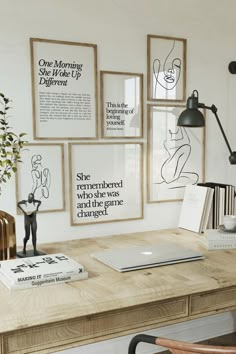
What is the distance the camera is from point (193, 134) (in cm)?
227

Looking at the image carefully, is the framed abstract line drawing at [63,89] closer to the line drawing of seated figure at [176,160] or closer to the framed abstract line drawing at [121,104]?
the framed abstract line drawing at [121,104]

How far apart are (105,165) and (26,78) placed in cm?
57

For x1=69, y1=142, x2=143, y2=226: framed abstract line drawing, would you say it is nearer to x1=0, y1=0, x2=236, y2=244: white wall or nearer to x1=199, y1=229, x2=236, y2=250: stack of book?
x1=0, y1=0, x2=236, y2=244: white wall

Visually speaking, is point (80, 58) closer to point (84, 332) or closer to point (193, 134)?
point (193, 134)

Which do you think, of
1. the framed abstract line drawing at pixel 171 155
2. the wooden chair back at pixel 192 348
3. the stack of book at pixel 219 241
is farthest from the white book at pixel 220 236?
the wooden chair back at pixel 192 348

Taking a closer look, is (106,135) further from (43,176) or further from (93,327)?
(93,327)

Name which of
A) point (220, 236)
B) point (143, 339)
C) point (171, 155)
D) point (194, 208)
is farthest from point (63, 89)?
point (143, 339)

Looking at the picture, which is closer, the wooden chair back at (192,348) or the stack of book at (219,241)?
the wooden chair back at (192,348)

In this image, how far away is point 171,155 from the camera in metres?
2.22

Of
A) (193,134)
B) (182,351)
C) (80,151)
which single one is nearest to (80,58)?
(80,151)

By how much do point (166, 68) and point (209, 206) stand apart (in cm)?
77

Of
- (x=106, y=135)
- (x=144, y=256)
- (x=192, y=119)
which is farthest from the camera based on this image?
(x=106, y=135)

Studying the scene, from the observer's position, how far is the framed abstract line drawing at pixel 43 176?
74.8 inches

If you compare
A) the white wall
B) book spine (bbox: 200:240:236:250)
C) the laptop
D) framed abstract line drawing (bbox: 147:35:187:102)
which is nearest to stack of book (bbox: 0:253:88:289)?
the laptop
